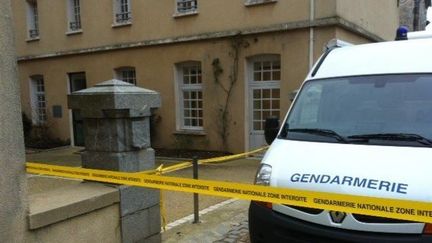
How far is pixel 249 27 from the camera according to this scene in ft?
41.7

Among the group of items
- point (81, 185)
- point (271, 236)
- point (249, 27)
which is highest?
point (249, 27)

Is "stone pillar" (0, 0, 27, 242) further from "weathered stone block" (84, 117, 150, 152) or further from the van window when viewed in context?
the van window

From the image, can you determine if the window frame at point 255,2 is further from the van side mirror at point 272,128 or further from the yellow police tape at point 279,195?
the yellow police tape at point 279,195

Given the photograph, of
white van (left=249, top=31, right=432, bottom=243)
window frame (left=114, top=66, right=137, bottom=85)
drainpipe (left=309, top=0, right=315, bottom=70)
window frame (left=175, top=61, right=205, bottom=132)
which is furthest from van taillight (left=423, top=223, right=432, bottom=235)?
window frame (left=114, top=66, right=137, bottom=85)

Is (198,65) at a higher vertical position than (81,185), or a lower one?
higher

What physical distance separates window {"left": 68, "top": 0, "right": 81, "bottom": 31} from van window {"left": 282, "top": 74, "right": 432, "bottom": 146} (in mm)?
14918

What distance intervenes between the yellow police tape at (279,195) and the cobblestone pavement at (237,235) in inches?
66.4

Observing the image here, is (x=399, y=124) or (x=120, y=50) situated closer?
(x=399, y=124)

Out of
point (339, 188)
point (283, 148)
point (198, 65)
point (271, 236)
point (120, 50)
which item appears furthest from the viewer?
point (120, 50)

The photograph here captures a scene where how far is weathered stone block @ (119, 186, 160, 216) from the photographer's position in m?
4.23

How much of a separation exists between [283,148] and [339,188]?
87 centimetres

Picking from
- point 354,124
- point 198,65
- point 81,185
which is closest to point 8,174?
point 81,185

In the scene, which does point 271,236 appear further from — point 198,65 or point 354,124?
point 198,65

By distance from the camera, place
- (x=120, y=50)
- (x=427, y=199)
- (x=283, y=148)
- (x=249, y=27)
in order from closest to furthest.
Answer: (x=427, y=199) < (x=283, y=148) < (x=249, y=27) < (x=120, y=50)
